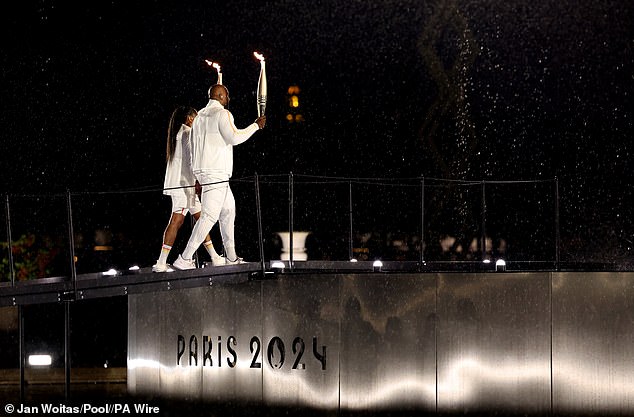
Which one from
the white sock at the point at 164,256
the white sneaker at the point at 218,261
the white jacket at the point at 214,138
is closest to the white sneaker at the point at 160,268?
the white sock at the point at 164,256

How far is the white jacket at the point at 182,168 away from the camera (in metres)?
13.7

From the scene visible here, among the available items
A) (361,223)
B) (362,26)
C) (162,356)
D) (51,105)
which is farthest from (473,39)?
(162,356)

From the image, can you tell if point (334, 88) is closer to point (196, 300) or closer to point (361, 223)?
point (361, 223)

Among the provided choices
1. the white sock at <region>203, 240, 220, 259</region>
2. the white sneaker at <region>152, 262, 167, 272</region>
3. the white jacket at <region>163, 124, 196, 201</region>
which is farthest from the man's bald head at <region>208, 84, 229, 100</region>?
the white sneaker at <region>152, 262, 167, 272</region>

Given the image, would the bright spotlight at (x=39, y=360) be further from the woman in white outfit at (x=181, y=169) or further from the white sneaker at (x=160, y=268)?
the white sneaker at (x=160, y=268)

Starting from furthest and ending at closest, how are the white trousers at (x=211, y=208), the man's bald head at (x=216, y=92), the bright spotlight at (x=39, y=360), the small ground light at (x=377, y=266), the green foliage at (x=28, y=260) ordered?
the green foliage at (x=28, y=260), the bright spotlight at (x=39, y=360), the man's bald head at (x=216, y=92), the white trousers at (x=211, y=208), the small ground light at (x=377, y=266)

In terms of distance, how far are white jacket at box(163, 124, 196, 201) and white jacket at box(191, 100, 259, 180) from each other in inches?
20.7

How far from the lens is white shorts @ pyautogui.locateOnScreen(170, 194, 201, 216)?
1362cm

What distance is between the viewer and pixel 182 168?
13.8 metres

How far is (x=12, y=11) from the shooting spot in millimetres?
23734

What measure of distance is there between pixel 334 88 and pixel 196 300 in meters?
9.81

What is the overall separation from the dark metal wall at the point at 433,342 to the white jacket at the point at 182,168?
47.7 inches

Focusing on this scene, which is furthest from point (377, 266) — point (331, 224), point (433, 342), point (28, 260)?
point (28, 260)

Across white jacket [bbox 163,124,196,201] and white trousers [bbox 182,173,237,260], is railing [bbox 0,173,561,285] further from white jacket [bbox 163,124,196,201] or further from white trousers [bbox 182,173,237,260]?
white trousers [bbox 182,173,237,260]
